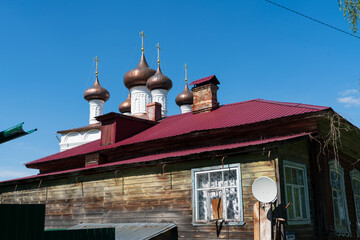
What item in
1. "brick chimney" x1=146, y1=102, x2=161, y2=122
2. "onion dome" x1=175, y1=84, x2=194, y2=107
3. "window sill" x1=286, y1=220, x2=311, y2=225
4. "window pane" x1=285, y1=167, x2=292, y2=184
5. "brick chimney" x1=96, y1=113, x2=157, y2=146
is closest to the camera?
"window sill" x1=286, y1=220, x2=311, y2=225

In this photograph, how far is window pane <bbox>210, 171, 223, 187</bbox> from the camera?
472 inches

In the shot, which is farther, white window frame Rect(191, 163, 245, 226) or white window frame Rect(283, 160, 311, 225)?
white window frame Rect(191, 163, 245, 226)

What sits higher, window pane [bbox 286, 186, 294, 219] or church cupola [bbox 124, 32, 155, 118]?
church cupola [bbox 124, 32, 155, 118]

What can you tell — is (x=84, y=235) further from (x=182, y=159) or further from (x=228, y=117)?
(x=228, y=117)

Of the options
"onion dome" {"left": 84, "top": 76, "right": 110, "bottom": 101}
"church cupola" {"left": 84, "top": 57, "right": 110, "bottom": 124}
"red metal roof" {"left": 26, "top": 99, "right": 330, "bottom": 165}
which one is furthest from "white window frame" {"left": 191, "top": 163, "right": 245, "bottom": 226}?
"onion dome" {"left": 84, "top": 76, "right": 110, "bottom": 101}

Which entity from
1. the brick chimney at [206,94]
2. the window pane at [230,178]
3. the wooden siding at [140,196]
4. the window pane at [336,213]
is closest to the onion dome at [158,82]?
the brick chimney at [206,94]

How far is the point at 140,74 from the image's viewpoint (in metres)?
41.3

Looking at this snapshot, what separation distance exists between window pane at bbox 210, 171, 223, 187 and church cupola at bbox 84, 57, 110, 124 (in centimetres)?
3555

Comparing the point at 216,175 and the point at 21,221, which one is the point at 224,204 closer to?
the point at 216,175

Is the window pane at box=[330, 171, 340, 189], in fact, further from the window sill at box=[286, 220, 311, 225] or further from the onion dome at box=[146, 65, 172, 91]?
the onion dome at box=[146, 65, 172, 91]

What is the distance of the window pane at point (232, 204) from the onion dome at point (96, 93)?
120 feet

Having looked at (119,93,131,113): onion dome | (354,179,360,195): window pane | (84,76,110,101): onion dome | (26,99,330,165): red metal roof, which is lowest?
(354,179,360,195): window pane

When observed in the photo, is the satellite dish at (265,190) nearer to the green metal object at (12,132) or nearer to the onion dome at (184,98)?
the green metal object at (12,132)

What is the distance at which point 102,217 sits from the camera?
48.4ft
